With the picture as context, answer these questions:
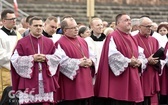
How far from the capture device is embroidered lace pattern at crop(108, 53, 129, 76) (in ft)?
32.0

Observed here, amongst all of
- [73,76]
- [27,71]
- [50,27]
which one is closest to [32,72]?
[27,71]

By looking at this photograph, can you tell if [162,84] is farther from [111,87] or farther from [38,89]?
[38,89]

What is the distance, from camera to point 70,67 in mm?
9586

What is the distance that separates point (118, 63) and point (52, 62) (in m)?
1.23

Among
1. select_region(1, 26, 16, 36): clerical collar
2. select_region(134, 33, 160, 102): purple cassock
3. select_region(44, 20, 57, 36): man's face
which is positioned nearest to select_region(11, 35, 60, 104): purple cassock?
select_region(44, 20, 57, 36): man's face

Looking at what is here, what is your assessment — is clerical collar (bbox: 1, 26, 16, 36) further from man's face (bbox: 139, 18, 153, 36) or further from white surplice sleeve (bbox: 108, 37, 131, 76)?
man's face (bbox: 139, 18, 153, 36)

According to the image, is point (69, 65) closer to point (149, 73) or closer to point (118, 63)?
point (118, 63)

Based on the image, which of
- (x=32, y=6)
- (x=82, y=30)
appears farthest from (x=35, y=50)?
(x=32, y=6)

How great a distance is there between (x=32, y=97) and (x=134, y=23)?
4120 millimetres

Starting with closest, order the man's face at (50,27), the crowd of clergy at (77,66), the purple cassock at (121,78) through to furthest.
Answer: the crowd of clergy at (77,66)
the purple cassock at (121,78)
the man's face at (50,27)

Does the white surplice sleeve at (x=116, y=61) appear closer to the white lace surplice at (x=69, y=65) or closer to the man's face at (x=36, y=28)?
the white lace surplice at (x=69, y=65)

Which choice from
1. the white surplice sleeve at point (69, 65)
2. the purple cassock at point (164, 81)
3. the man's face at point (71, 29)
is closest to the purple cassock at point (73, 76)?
the white surplice sleeve at point (69, 65)

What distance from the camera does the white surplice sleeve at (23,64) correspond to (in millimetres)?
A: 9023

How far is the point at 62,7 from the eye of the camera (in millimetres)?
28844
